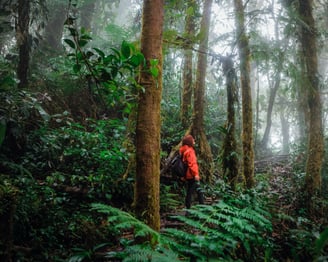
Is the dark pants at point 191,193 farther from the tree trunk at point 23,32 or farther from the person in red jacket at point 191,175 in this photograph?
the tree trunk at point 23,32

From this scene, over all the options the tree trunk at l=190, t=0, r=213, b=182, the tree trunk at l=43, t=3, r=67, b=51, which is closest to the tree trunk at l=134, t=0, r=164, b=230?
the tree trunk at l=190, t=0, r=213, b=182

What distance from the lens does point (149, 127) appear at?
4059mm

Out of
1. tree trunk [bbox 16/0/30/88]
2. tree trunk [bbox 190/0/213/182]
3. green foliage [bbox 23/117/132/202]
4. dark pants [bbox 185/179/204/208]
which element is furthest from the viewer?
tree trunk [bbox 190/0/213/182]

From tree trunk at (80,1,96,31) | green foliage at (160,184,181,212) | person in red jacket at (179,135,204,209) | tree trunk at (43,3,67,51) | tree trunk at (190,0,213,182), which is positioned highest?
tree trunk at (80,1,96,31)

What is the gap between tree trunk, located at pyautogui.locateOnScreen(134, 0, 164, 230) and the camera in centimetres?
395

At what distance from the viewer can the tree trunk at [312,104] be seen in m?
8.04

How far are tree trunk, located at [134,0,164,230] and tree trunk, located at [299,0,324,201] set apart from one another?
17.9 feet

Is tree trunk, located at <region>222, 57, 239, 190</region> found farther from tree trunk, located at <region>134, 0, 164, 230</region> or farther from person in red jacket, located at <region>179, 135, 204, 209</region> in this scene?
tree trunk, located at <region>134, 0, 164, 230</region>

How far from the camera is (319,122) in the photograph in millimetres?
8297

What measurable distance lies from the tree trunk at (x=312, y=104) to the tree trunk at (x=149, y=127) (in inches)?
214

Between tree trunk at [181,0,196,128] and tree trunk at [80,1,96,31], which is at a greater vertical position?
tree trunk at [80,1,96,31]

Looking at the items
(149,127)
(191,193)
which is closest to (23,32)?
(149,127)

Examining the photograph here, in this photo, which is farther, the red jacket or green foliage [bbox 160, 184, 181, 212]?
green foliage [bbox 160, 184, 181, 212]

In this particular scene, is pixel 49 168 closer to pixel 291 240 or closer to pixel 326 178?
pixel 291 240
